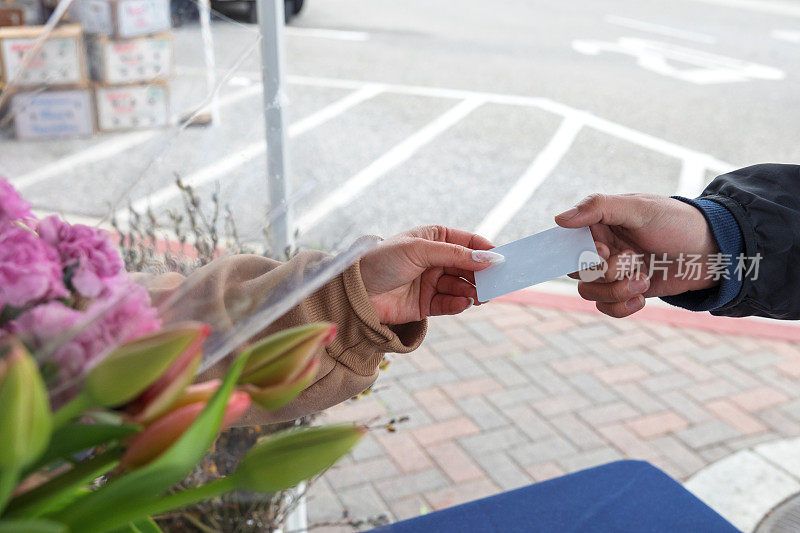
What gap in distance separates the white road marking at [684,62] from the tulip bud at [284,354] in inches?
318

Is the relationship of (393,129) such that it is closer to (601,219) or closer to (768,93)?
(768,93)

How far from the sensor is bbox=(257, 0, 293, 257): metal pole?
1.21m

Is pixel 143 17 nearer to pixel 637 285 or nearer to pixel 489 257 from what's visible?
pixel 489 257

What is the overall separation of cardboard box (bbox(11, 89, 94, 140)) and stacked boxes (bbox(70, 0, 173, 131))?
0.04m

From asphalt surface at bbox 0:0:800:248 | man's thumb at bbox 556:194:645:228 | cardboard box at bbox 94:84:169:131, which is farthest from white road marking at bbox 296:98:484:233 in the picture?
cardboard box at bbox 94:84:169:131

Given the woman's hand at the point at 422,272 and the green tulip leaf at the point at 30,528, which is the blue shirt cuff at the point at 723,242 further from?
the green tulip leaf at the point at 30,528

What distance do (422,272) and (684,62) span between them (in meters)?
7.92

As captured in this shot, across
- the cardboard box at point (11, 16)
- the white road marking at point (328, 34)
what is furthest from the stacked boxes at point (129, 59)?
the white road marking at point (328, 34)

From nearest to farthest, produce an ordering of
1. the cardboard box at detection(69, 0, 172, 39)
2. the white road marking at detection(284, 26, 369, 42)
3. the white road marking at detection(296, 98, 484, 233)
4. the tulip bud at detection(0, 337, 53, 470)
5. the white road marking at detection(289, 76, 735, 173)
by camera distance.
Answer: the tulip bud at detection(0, 337, 53, 470), the cardboard box at detection(69, 0, 172, 39), the white road marking at detection(296, 98, 484, 233), the white road marking at detection(289, 76, 735, 173), the white road marking at detection(284, 26, 369, 42)

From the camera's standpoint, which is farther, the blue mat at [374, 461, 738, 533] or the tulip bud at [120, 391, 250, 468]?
the blue mat at [374, 461, 738, 533]

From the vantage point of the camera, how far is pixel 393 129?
632 cm

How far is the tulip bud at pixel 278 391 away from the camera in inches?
21.6

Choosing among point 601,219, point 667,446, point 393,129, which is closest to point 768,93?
point 393,129

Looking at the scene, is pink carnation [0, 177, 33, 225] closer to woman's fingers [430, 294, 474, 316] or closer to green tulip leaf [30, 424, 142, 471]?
green tulip leaf [30, 424, 142, 471]
